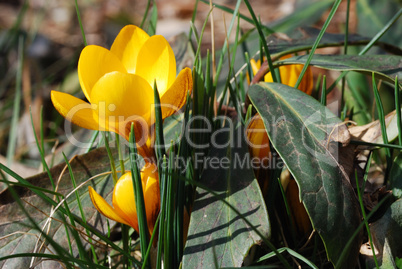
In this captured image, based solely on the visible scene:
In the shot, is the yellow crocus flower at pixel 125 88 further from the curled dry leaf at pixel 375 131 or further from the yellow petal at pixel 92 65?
the curled dry leaf at pixel 375 131

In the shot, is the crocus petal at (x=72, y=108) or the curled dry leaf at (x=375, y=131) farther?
the curled dry leaf at (x=375, y=131)

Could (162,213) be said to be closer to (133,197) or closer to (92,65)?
(133,197)

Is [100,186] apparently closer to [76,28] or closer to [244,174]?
[244,174]

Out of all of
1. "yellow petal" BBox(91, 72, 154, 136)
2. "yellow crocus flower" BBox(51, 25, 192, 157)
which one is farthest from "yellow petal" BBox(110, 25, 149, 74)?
"yellow petal" BBox(91, 72, 154, 136)

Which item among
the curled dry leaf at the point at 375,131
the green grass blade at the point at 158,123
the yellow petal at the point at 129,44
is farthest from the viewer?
the curled dry leaf at the point at 375,131

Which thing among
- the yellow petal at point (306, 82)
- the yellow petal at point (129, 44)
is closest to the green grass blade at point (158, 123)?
the yellow petal at point (129, 44)

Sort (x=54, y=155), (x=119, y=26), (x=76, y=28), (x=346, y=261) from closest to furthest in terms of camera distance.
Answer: (x=346, y=261), (x=54, y=155), (x=119, y=26), (x=76, y=28)

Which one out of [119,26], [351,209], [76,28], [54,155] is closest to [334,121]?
[351,209]

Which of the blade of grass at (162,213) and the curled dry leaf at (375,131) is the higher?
the curled dry leaf at (375,131)
